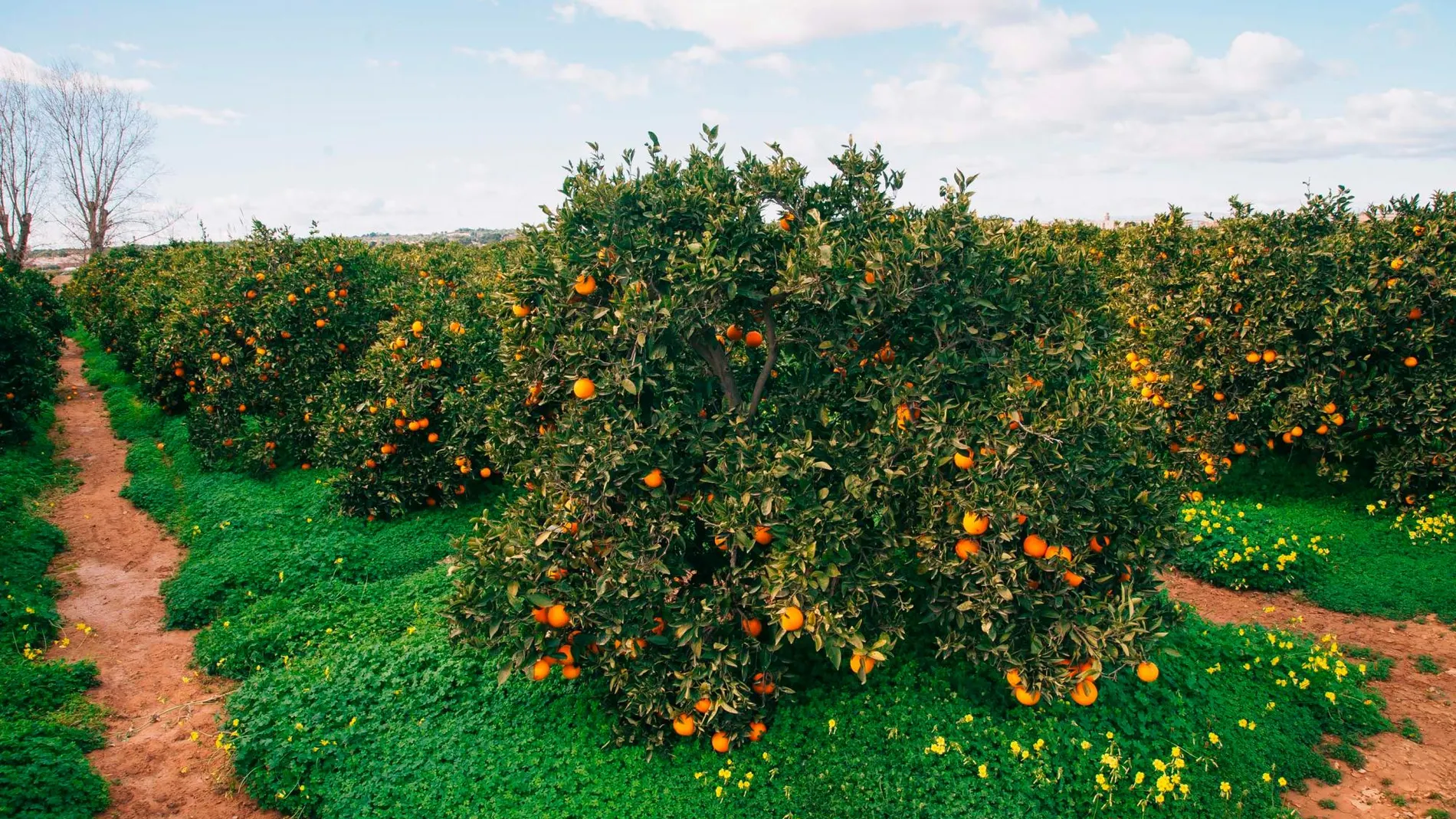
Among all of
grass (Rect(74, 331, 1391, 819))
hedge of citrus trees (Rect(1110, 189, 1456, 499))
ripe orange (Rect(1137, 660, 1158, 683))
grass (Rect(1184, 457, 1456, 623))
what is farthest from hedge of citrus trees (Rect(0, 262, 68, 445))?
grass (Rect(1184, 457, 1456, 623))

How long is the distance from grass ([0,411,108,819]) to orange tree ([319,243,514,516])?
2594 mm

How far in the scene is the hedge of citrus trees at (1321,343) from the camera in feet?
24.2

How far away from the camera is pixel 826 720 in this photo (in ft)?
15.3

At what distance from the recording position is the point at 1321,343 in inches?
298

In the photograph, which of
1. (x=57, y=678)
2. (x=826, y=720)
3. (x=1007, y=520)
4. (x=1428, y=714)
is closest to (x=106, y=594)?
(x=57, y=678)

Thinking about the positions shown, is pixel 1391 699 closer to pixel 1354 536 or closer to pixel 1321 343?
pixel 1354 536

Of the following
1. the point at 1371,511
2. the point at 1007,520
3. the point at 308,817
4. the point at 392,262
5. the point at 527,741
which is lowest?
the point at 308,817

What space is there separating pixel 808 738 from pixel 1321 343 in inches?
254

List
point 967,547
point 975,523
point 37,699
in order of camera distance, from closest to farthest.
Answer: point 975,523 < point 967,547 < point 37,699

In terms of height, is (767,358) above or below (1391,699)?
above

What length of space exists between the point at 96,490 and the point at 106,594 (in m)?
3.61

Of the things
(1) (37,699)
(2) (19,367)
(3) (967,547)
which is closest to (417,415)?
(1) (37,699)

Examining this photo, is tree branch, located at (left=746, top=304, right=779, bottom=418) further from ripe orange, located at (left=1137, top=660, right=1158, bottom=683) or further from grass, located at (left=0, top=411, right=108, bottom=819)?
grass, located at (left=0, top=411, right=108, bottom=819)

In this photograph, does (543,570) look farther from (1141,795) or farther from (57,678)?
(57,678)
